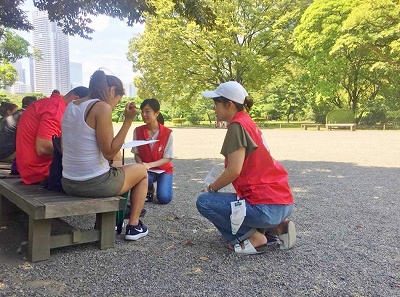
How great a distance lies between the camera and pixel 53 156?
3.39 metres

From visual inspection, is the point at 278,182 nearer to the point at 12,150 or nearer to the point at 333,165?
the point at 12,150

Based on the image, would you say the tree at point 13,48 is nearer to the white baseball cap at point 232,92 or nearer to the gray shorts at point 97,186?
the gray shorts at point 97,186

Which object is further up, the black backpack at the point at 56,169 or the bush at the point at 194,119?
the black backpack at the point at 56,169

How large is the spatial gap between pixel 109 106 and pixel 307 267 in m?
1.96

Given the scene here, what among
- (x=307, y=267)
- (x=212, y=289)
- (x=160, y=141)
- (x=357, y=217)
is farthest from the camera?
(x=160, y=141)

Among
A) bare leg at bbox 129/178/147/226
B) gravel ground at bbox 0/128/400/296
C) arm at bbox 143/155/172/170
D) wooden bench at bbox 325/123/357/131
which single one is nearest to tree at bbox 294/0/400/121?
wooden bench at bbox 325/123/357/131

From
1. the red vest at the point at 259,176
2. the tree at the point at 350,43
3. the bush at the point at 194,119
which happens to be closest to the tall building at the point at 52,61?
the bush at the point at 194,119

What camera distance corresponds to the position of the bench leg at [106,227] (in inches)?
125

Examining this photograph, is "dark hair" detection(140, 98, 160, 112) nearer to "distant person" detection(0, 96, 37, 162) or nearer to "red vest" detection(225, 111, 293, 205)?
"distant person" detection(0, 96, 37, 162)

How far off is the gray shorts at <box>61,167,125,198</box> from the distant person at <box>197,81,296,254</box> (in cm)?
71

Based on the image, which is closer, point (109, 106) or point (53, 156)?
point (109, 106)

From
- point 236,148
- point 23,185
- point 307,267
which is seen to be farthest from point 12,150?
point 307,267

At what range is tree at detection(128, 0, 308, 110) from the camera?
92.4 feet

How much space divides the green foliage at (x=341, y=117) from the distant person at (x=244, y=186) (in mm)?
25406
